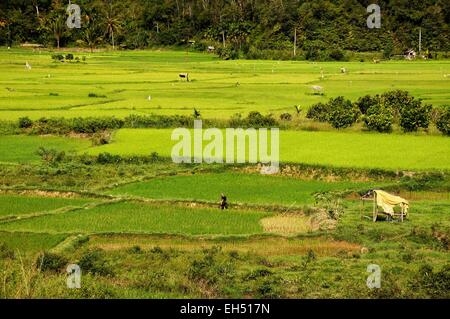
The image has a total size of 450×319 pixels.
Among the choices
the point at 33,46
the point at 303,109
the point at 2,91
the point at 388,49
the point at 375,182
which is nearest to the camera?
the point at 375,182

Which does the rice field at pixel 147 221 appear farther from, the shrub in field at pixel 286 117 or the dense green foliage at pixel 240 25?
the dense green foliage at pixel 240 25

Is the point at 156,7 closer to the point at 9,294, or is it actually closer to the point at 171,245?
the point at 171,245

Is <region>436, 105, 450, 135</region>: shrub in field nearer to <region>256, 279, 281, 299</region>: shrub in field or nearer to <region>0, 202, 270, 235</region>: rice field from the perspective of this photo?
<region>0, 202, 270, 235</region>: rice field

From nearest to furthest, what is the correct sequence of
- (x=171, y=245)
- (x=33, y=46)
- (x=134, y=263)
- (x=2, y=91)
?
(x=134, y=263), (x=171, y=245), (x=2, y=91), (x=33, y=46)

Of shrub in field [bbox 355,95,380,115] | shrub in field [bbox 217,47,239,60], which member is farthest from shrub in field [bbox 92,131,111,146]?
shrub in field [bbox 217,47,239,60]

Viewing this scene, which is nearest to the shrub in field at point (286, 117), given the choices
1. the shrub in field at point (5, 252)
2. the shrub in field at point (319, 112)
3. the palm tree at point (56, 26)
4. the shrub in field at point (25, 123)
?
the shrub in field at point (319, 112)

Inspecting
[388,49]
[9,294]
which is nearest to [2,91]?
[9,294]

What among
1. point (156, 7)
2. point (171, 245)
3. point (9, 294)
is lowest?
point (171, 245)

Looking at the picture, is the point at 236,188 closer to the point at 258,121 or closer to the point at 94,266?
the point at 94,266
